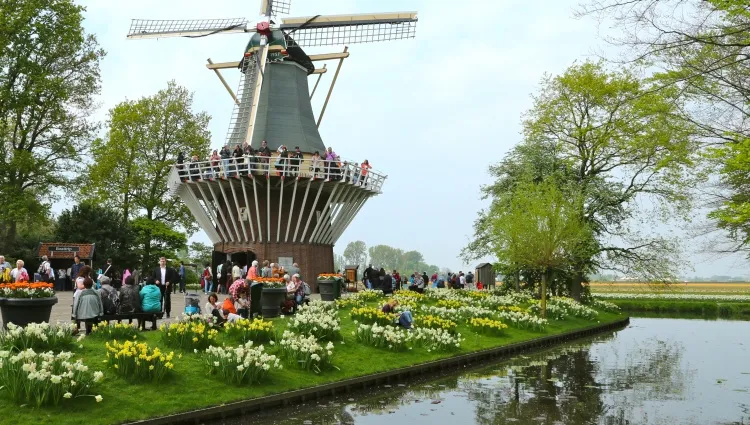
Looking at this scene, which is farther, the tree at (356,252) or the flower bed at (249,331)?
the tree at (356,252)

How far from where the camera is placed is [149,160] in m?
43.3

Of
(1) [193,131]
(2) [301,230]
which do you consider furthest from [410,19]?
(1) [193,131]

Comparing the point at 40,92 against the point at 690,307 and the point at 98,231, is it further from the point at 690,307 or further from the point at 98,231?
the point at 690,307

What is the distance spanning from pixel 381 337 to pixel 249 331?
3.31 metres

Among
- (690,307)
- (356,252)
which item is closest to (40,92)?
(690,307)

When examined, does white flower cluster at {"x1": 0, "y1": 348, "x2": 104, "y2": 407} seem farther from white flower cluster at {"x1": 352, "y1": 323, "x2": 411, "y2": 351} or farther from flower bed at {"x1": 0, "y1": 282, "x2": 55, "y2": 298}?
white flower cluster at {"x1": 352, "y1": 323, "x2": 411, "y2": 351}

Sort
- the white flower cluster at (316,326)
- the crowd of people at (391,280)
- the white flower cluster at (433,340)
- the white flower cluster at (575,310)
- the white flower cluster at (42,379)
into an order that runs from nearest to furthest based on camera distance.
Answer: the white flower cluster at (42,379), the white flower cluster at (316,326), the white flower cluster at (433,340), the white flower cluster at (575,310), the crowd of people at (391,280)

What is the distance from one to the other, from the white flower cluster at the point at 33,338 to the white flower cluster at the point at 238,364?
8.24ft

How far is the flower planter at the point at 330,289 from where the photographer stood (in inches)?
1027

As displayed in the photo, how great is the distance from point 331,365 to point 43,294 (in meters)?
5.86

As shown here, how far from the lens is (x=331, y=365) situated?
520 inches

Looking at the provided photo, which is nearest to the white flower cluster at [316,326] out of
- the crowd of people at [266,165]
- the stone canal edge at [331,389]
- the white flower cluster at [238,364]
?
the stone canal edge at [331,389]

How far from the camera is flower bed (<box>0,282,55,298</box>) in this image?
13.0 m

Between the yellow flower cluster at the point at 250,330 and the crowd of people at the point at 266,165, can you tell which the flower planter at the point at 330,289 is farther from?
the yellow flower cluster at the point at 250,330
